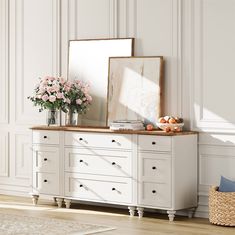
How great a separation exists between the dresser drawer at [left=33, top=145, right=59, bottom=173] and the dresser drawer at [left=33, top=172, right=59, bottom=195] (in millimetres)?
51

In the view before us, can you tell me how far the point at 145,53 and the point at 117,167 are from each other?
1136 mm

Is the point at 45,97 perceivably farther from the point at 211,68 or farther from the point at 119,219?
the point at 211,68

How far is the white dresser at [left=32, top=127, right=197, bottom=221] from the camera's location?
680 cm

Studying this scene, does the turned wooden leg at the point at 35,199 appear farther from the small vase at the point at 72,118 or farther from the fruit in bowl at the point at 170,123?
the fruit in bowl at the point at 170,123

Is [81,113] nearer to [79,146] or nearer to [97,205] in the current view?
[79,146]

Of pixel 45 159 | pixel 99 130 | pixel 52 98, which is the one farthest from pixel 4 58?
pixel 99 130

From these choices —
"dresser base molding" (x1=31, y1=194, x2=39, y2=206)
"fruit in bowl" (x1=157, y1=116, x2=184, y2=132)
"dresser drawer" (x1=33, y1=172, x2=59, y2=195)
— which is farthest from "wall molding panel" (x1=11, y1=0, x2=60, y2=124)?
"fruit in bowl" (x1=157, y1=116, x2=184, y2=132)

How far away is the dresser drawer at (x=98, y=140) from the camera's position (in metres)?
7.06

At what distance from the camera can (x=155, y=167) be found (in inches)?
269

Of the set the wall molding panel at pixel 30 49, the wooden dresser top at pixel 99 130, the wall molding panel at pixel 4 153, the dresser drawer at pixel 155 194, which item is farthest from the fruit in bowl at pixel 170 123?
the wall molding panel at pixel 4 153

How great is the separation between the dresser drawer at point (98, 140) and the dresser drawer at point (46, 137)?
0.13 meters

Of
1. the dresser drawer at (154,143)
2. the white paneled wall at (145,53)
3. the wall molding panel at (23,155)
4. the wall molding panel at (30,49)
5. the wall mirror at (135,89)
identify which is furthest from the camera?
the wall molding panel at (23,155)

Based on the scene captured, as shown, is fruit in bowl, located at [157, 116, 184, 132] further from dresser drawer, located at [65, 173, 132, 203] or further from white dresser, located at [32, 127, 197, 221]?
dresser drawer, located at [65, 173, 132, 203]

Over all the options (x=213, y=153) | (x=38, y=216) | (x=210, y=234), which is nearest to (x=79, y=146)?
(x=38, y=216)
